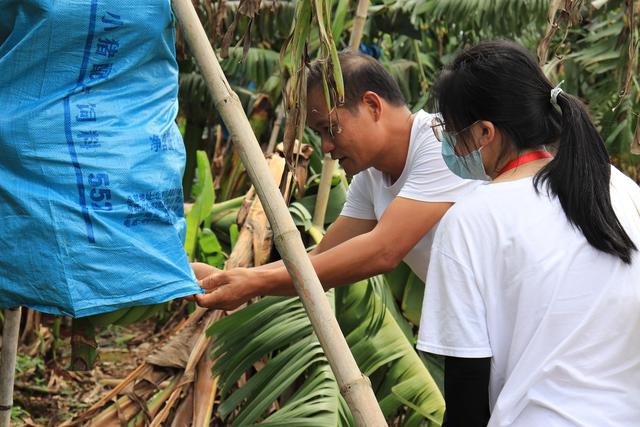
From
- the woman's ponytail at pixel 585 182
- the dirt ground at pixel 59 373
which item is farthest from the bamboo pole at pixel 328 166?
the dirt ground at pixel 59 373

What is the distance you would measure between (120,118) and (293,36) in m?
0.42

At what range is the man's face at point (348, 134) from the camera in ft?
6.77

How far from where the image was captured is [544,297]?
1.38 metres

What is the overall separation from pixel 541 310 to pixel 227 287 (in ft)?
2.88

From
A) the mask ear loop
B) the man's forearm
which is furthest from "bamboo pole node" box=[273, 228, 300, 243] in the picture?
the man's forearm

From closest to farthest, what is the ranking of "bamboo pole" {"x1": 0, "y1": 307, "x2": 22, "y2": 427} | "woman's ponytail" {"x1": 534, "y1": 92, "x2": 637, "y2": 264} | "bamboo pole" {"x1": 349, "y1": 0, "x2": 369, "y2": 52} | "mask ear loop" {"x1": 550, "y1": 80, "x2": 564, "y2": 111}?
1. "woman's ponytail" {"x1": 534, "y1": 92, "x2": 637, "y2": 264}
2. "mask ear loop" {"x1": 550, "y1": 80, "x2": 564, "y2": 111}
3. "bamboo pole" {"x1": 0, "y1": 307, "x2": 22, "y2": 427}
4. "bamboo pole" {"x1": 349, "y1": 0, "x2": 369, "y2": 52}

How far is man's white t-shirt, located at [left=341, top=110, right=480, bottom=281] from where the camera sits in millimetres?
2035

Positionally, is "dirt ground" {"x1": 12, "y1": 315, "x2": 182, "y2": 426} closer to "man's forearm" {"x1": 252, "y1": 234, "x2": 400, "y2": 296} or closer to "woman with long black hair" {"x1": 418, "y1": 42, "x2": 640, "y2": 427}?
"man's forearm" {"x1": 252, "y1": 234, "x2": 400, "y2": 296}

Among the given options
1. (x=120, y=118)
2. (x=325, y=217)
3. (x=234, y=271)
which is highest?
(x=120, y=118)

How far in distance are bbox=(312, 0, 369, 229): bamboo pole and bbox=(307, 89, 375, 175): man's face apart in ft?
1.57

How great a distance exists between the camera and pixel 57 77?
158 cm

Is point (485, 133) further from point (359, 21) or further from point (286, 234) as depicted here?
point (359, 21)

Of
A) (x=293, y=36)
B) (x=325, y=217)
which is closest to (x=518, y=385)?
(x=293, y=36)

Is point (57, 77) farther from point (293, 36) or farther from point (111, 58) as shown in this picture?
point (293, 36)
